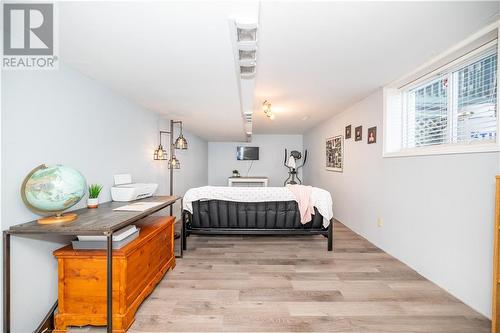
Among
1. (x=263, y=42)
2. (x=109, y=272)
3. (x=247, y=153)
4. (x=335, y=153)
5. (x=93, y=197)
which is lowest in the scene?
(x=109, y=272)

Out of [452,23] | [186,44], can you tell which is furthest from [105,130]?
[452,23]

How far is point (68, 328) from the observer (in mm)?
1589

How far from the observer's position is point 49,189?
1319mm

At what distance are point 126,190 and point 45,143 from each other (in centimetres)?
84

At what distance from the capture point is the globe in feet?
4.32

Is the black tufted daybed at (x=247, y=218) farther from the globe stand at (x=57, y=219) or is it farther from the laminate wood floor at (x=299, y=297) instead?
the globe stand at (x=57, y=219)

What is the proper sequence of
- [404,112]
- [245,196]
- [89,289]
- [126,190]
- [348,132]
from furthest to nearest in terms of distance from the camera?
1. [348,132]
2. [245,196]
3. [404,112]
4. [126,190]
5. [89,289]

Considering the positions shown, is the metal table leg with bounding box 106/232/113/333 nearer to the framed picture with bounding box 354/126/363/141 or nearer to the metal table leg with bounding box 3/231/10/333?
the metal table leg with bounding box 3/231/10/333

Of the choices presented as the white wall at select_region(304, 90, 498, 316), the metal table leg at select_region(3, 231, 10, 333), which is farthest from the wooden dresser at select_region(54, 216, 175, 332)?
the white wall at select_region(304, 90, 498, 316)

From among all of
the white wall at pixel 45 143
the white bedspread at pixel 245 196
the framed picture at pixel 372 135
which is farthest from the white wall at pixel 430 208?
the white wall at pixel 45 143

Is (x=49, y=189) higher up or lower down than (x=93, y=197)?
higher up

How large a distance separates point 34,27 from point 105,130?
1.11 metres

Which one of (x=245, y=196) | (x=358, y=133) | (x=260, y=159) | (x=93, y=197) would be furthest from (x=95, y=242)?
(x=260, y=159)

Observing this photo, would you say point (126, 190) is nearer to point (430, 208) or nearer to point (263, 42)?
point (263, 42)
